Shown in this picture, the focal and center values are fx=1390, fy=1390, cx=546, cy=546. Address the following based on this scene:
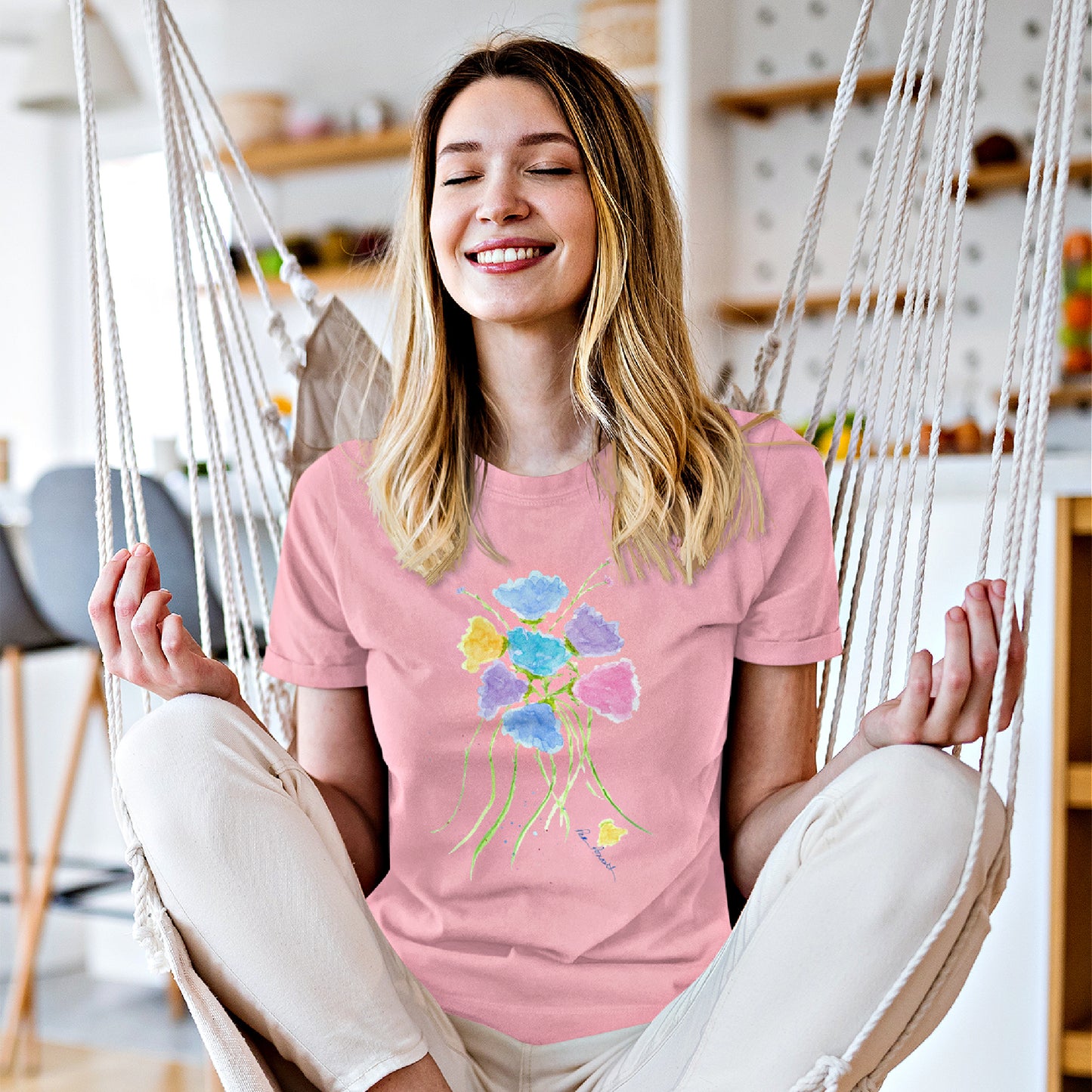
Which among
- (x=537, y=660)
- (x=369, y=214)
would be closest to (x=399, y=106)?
(x=369, y=214)

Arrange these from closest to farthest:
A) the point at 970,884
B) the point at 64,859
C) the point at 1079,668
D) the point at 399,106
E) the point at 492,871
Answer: the point at 970,884, the point at 492,871, the point at 1079,668, the point at 64,859, the point at 399,106

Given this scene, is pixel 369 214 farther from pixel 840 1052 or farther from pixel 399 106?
pixel 840 1052

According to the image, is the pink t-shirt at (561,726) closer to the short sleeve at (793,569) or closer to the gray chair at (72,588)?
the short sleeve at (793,569)

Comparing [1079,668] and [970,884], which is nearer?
[970,884]

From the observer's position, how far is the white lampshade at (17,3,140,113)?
298 cm

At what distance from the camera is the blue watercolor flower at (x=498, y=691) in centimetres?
102

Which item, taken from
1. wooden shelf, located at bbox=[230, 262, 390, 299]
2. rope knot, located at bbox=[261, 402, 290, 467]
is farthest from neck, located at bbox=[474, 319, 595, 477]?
wooden shelf, located at bbox=[230, 262, 390, 299]

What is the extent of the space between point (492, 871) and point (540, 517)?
27 cm

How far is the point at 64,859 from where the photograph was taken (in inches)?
109

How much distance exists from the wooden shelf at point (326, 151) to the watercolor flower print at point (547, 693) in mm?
3215

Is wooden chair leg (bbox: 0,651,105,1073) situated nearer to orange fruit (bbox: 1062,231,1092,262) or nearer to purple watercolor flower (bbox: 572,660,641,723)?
purple watercolor flower (bbox: 572,660,641,723)

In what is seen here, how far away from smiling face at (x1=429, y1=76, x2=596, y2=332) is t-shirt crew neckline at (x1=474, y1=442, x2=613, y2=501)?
12cm

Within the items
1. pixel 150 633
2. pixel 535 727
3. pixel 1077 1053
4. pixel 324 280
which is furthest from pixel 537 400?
pixel 324 280

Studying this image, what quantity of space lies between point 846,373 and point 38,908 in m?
1.74
